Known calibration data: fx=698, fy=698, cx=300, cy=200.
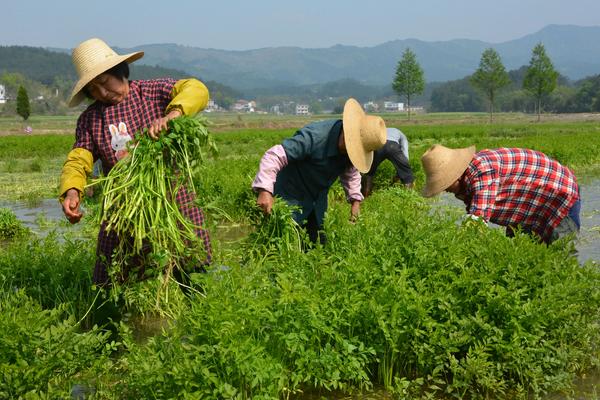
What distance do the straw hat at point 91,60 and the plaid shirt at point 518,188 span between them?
224 centimetres

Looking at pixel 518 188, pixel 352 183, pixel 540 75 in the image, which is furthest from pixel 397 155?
pixel 540 75

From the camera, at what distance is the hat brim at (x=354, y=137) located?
425 cm

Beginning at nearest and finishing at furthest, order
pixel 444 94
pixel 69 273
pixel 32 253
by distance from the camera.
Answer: pixel 69 273
pixel 32 253
pixel 444 94

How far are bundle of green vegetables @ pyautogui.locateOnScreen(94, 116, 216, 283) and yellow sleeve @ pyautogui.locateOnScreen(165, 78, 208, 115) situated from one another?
0.11m

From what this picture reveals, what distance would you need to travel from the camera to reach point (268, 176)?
14.0 ft

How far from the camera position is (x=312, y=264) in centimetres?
373

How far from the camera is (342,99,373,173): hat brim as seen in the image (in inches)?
167

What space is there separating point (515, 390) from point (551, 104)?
111583 millimetres

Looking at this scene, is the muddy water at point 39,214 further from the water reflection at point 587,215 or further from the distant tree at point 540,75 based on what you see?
the distant tree at point 540,75

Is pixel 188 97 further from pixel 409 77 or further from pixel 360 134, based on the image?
pixel 409 77

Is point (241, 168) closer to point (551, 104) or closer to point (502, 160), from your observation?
point (502, 160)

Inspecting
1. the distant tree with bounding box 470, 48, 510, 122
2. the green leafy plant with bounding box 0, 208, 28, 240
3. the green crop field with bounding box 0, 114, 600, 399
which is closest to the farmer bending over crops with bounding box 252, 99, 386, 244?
the green crop field with bounding box 0, 114, 600, 399

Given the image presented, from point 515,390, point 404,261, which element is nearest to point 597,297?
point 515,390

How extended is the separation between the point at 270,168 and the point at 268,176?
5cm
